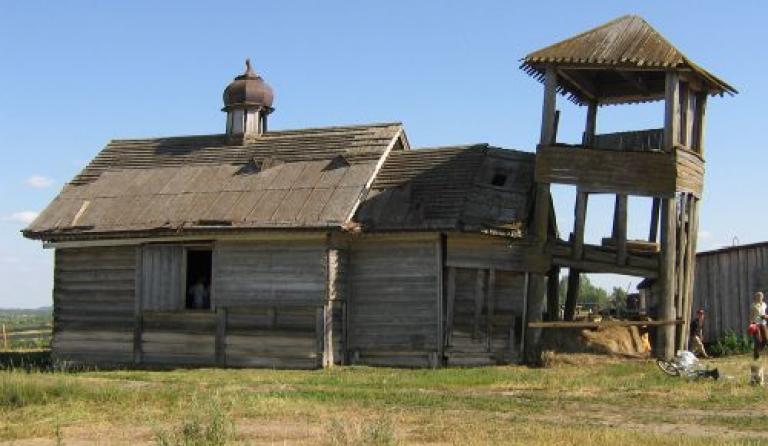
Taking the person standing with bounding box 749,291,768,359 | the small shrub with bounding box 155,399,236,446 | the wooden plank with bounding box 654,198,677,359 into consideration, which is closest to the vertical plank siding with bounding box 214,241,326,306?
the wooden plank with bounding box 654,198,677,359

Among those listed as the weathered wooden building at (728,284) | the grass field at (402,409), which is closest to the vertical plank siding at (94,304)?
the grass field at (402,409)

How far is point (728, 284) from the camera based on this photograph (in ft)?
83.9

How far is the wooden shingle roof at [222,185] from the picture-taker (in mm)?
23188

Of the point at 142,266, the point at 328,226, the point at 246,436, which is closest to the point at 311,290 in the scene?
the point at 328,226

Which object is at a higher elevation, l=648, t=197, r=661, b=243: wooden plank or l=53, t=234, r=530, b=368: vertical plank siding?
l=648, t=197, r=661, b=243: wooden plank

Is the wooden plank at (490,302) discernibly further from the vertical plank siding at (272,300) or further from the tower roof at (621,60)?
the tower roof at (621,60)

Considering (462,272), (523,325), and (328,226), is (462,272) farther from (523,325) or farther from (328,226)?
(328,226)

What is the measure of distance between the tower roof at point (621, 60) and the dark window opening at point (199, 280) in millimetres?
10011

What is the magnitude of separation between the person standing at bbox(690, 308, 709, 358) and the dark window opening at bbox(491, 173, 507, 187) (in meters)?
6.13

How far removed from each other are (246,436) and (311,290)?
1070cm

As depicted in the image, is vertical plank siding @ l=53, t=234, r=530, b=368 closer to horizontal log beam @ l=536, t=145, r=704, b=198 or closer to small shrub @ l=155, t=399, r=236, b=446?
horizontal log beam @ l=536, t=145, r=704, b=198

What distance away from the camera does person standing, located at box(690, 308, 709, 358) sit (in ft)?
77.7

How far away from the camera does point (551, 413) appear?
13594mm

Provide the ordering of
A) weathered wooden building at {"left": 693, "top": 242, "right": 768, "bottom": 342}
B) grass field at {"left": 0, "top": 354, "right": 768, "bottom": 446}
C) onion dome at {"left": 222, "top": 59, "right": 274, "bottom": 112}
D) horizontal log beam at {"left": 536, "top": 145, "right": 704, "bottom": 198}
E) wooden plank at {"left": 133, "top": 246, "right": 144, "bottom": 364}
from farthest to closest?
onion dome at {"left": 222, "top": 59, "right": 274, "bottom": 112} < weathered wooden building at {"left": 693, "top": 242, "right": 768, "bottom": 342} < wooden plank at {"left": 133, "top": 246, "right": 144, "bottom": 364} < horizontal log beam at {"left": 536, "top": 145, "right": 704, "bottom": 198} < grass field at {"left": 0, "top": 354, "right": 768, "bottom": 446}
